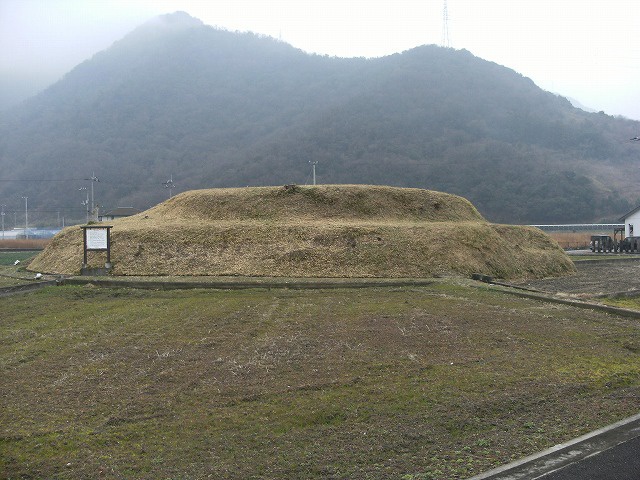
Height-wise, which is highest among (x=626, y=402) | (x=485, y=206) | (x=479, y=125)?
(x=479, y=125)

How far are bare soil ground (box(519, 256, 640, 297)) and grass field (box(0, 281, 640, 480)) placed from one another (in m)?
5.24

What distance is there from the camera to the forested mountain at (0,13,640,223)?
79062mm

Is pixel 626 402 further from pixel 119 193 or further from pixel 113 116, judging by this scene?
pixel 113 116

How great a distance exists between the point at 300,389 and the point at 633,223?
50.0 metres

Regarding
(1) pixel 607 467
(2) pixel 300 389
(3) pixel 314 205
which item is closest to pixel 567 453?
(1) pixel 607 467

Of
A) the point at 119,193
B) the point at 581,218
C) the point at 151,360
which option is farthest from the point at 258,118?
the point at 151,360

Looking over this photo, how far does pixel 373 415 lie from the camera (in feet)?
21.4

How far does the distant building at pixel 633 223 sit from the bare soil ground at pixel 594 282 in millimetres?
22710

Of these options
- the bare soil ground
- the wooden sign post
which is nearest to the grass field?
the bare soil ground

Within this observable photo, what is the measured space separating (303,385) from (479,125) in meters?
96.6

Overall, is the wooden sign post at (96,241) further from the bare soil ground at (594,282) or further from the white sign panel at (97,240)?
the bare soil ground at (594,282)

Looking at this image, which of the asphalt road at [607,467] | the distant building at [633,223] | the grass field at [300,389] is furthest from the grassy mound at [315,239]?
the distant building at [633,223]

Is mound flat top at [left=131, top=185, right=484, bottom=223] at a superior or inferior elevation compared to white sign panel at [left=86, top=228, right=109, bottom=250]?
superior

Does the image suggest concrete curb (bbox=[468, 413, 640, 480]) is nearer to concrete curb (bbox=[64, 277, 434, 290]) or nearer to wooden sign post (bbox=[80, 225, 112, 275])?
concrete curb (bbox=[64, 277, 434, 290])
